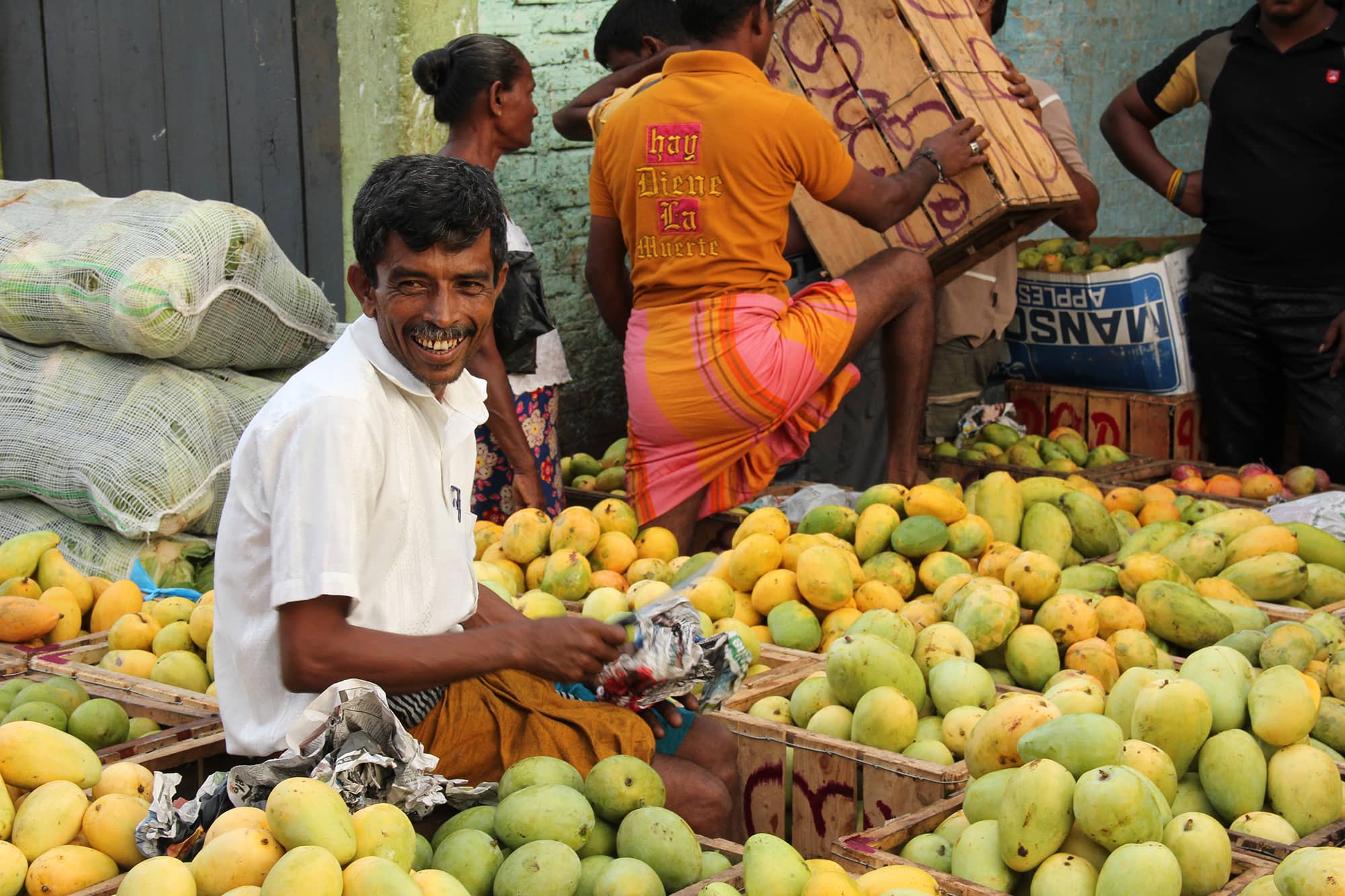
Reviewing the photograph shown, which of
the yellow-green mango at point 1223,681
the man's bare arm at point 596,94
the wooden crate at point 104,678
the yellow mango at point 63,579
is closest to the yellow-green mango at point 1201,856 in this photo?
the yellow-green mango at point 1223,681

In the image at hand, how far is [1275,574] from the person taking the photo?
308 cm

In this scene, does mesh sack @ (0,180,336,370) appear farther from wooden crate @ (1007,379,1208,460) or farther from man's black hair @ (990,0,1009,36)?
wooden crate @ (1007,379,1208,460)

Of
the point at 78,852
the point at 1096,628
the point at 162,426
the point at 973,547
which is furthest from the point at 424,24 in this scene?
the point at 78,852

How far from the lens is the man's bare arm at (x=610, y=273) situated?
4199 mm

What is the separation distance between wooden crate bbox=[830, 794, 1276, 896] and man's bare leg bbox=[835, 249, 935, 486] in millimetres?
2109

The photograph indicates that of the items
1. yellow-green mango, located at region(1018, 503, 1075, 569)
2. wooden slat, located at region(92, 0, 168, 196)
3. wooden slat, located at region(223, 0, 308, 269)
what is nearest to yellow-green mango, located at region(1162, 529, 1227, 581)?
yellow-green mango, located at region(1018, 503, 1075, 569)

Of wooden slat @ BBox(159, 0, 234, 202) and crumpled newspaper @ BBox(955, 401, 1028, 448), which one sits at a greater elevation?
wooden slat @ BBox(159, 0, 234, 202)

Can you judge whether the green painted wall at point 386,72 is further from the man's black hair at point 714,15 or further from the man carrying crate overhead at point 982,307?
the man carrying crate overhead at point 982,307

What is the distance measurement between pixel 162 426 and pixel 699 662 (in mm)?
2071

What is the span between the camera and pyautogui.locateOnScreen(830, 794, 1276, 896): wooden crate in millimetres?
1737

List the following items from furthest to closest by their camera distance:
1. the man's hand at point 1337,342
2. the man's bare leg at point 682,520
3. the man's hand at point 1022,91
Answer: the man's hand at point 1337,342, the man's hand at point 1022,91, the man's bare leg at point 682,520

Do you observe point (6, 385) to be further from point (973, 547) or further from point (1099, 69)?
point (1099, 69)

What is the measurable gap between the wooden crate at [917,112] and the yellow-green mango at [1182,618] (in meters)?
1.53

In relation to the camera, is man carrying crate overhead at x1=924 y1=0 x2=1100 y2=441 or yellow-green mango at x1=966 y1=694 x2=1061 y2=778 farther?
man carrying crate overhead at x1=924 y1=0 x2=1100 y2=441
